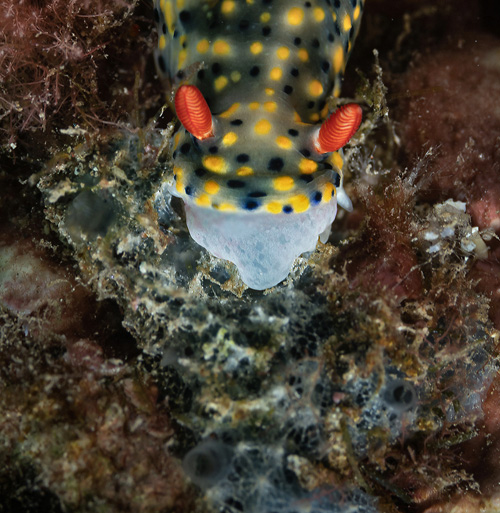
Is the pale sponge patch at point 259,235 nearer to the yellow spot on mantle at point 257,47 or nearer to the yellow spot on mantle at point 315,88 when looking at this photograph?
the yellow spot on mantle at point 315,88

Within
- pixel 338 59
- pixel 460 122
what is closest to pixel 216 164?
pixel 338 59

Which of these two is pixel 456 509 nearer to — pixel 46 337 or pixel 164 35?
pixel 46 337

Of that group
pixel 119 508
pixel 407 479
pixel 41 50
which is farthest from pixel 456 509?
pixel 41 50

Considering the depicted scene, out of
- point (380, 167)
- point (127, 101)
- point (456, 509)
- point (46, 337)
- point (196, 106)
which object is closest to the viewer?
point (196, 106)

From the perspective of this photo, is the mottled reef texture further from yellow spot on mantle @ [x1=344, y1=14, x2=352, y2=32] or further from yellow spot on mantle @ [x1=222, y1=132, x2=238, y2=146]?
yellow spot on mantle @ [x1=222, y1=132, x2=238, y2=146]

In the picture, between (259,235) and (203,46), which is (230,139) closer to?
(259,235)

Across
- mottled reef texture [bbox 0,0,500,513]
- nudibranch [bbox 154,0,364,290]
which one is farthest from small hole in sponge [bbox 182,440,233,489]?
nudibranch [bbox 154,0,364,290]

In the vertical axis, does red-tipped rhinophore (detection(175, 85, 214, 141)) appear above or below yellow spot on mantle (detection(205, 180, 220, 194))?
→ above
